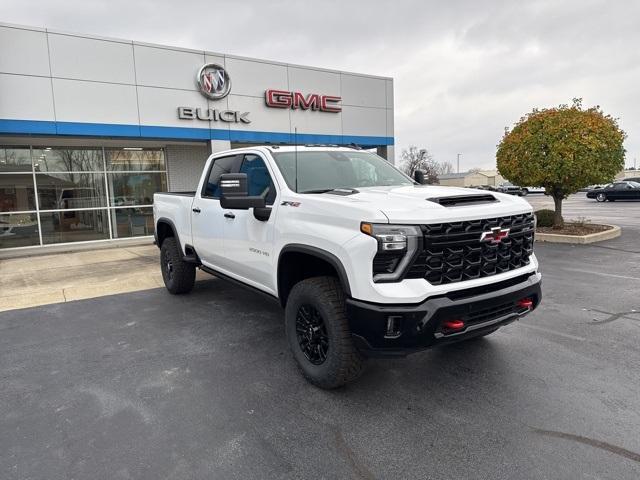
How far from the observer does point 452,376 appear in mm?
3771

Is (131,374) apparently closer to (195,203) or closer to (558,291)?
(195,203)

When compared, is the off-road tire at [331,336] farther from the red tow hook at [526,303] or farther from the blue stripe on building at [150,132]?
the blue stripe on building at [150,132]

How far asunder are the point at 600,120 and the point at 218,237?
10.6 meters

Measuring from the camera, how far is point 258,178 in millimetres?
4543

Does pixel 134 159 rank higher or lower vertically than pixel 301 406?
higher

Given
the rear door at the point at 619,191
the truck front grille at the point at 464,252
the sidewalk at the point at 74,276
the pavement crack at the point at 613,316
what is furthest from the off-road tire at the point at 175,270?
the rear door at the point at 619,191

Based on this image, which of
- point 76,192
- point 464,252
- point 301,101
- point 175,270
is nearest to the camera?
point 464,252

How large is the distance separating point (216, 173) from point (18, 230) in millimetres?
10430

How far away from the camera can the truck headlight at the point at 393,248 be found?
2953 mm

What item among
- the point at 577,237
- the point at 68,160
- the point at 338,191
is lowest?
the point at 577,237

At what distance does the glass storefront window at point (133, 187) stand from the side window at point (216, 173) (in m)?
9.98

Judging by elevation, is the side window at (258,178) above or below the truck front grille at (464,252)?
above

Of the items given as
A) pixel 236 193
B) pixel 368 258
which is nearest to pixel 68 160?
pixel 236 193

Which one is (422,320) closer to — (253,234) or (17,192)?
(253,234)
